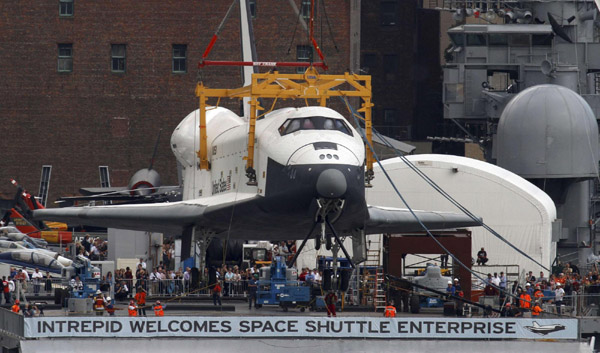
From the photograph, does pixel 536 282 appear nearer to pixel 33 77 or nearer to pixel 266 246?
pixel 266 246

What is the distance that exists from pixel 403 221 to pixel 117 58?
4345cm

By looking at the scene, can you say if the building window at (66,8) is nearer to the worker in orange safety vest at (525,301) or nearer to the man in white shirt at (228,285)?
the man in white shirt at (228,285)

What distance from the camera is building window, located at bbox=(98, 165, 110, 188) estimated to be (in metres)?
78.6

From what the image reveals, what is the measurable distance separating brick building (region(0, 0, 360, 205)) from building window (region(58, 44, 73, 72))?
0.06 m

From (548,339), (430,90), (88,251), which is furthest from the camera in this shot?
(430,90)

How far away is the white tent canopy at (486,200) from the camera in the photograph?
53469 mm

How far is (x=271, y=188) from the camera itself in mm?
36750

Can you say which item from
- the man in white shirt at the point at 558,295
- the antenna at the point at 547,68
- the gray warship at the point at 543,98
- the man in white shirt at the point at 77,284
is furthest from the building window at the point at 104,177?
the man in white shirt at the point at 558,295

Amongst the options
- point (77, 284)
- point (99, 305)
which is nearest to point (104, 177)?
point (77, 284)

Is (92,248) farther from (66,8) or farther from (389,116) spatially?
(389,116)

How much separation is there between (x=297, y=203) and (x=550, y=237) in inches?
822

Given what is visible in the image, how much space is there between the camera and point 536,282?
46.1 meters

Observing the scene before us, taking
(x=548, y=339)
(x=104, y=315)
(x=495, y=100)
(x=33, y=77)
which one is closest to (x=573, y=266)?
(x=495, y=100)

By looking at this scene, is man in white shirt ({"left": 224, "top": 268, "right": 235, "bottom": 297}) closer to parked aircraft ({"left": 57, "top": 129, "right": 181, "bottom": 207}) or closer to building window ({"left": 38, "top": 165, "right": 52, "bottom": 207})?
parked aircraft ({"left": 57, "top": 129, "right": 181, "bottom": 207})
